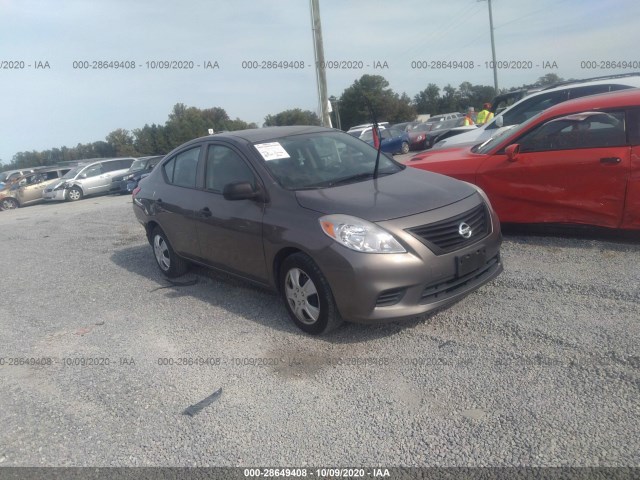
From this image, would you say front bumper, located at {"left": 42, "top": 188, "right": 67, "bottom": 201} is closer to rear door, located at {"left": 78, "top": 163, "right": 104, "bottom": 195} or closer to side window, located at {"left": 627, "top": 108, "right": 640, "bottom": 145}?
rear door, located at {"left": 78, "top": 163, "right": 104, "bottom": 195}

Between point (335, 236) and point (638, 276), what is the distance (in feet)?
8.93

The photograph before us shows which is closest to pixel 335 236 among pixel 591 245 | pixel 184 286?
pixel 184 286

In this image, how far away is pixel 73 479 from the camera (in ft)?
9.27

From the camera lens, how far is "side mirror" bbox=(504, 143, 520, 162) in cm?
575

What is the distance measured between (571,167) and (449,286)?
2374mm

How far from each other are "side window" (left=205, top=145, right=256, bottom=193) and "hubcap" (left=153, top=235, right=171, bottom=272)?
4.28 ft

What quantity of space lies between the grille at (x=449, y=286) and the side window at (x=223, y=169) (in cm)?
182

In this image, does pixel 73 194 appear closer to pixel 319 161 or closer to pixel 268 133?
pixel 268 133

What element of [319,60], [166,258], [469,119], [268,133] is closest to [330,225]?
[268,133]

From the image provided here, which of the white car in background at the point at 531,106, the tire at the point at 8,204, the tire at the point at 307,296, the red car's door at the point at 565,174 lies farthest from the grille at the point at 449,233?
the tire at the point at 8,204

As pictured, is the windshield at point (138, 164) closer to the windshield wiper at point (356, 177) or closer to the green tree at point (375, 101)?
the windshield wiper at point (356, 177)

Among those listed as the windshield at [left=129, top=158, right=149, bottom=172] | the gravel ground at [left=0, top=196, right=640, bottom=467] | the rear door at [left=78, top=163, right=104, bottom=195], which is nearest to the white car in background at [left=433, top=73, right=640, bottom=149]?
the gravel ground at [left=0, top=196, right=640, bottom=467]

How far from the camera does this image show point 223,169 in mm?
5109

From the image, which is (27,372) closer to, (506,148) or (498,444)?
(498,444)
